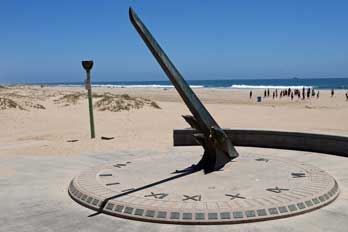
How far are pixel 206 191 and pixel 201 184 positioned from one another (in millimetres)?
455

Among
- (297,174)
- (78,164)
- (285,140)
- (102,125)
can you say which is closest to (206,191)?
(297,174)

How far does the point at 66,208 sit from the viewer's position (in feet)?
22.0

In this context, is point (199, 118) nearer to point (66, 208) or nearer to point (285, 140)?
point (66, 208)

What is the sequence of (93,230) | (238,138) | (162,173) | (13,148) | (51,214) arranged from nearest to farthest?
(93,230)
(51,214)
(162,173)
(238,138)
(13,148)

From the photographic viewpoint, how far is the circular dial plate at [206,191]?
6.02 m

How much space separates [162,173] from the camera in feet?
27.8

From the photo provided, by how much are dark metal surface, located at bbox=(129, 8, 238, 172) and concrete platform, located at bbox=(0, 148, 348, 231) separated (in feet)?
5.25

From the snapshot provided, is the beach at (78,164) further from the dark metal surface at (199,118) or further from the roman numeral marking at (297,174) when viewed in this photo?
the dark metal surface at (199,118)

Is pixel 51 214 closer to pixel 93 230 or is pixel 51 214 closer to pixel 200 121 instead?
pixel 93 230

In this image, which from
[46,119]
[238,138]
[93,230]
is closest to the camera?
[93,230]

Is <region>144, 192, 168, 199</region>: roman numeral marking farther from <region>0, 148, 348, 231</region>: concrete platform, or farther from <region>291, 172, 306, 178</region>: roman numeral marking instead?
<region>291, 172, 306, 178</region>: roman numeral marking

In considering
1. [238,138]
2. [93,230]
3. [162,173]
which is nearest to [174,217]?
[93,230]

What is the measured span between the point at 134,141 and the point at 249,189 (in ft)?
25.1

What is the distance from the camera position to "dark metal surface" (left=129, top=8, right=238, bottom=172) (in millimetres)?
7504
